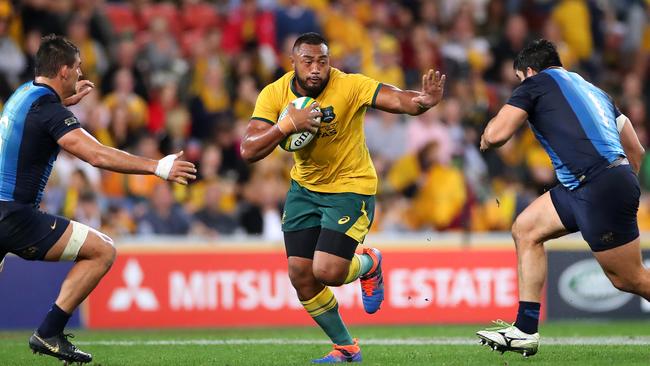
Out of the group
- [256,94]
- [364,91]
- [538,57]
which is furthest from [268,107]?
[256,94]

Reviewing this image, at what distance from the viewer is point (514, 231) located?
8938 millimetres

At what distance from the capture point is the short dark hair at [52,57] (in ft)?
27.7

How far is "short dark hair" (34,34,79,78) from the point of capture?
8.43m

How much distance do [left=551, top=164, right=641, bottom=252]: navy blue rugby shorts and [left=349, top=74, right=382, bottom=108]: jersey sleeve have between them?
1689mm

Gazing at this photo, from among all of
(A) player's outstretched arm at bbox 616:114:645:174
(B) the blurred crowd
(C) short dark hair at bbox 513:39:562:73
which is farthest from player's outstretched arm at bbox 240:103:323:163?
(B) the blurred crowd

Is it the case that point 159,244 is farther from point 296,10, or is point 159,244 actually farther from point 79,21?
point 296,10

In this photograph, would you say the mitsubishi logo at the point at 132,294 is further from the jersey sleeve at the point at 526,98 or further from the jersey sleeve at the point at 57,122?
the jersey sleeve at the point at 526,98

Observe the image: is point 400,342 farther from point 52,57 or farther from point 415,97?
point 52,57

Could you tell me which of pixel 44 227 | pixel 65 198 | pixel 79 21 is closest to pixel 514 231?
pixel 44 227


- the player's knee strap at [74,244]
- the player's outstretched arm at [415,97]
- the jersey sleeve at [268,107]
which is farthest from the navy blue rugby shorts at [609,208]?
the player's knee strap at [74,244]

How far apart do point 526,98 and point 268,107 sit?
1947 millimetres

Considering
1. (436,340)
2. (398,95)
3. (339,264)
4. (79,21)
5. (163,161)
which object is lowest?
(436,340)

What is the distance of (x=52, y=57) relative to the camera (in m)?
8.45

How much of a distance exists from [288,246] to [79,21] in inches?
298
